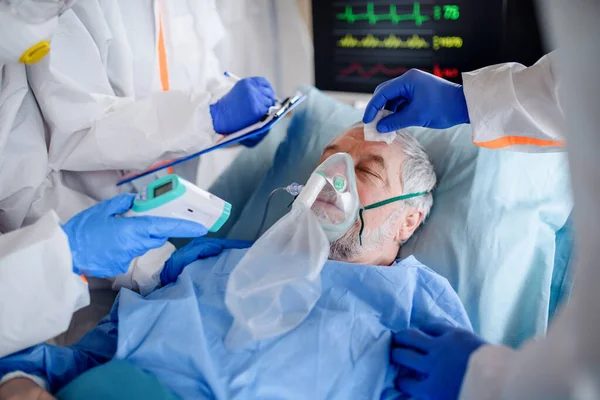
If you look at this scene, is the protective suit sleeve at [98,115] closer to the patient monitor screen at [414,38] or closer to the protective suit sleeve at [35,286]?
the protective suit sleeve at [35,286]

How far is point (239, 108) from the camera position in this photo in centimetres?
190

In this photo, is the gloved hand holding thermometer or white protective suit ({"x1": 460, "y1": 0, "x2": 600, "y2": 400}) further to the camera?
the gloved hand holding thermometer

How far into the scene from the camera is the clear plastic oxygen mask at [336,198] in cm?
161

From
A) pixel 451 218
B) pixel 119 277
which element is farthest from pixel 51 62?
pixel 451 218

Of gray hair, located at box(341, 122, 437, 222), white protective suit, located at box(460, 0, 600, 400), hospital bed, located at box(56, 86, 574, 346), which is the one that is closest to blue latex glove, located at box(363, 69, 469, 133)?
gray hair, located at box(341, 122, 437, 222)

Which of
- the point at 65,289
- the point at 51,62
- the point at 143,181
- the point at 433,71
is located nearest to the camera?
the point at 65,289

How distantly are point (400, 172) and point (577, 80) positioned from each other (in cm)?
104

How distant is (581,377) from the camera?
26.4 inches

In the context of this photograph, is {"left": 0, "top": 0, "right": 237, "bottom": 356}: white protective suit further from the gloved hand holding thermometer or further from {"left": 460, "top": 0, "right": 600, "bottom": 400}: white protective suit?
{"left": 460, "top": 0, "right": 600, "bottom": 400}: white protective suit

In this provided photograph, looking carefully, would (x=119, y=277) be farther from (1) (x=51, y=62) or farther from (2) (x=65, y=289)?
(1) (x=51, y=62)

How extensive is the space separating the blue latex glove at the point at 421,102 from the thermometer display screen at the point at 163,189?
0.66 m

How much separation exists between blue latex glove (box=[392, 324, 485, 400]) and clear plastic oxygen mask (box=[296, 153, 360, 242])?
14.3 inches

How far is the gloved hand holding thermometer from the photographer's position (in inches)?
54.5

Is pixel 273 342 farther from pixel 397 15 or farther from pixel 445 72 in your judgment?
pixel 397 15
